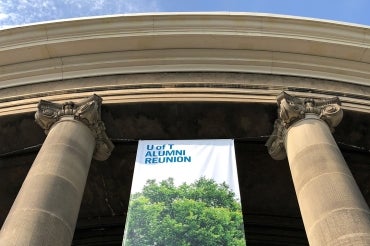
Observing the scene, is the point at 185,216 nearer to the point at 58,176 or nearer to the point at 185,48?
the point at 58,176

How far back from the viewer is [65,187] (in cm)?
1197

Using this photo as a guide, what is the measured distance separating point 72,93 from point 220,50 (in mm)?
5656

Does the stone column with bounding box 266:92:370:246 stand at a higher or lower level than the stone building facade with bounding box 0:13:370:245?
lower

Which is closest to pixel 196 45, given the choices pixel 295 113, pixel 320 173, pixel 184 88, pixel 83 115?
pixel 184 88

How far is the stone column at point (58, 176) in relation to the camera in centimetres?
1042

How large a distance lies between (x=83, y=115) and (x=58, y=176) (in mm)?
3215

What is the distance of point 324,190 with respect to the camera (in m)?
11.5

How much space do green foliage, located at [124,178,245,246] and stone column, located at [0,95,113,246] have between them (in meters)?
1.59

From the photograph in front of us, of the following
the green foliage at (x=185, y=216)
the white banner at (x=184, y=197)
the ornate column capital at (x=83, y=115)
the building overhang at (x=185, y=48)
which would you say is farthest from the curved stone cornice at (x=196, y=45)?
the green foliage at (x=185, y=216)

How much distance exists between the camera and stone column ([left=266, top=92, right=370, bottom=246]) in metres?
10.5

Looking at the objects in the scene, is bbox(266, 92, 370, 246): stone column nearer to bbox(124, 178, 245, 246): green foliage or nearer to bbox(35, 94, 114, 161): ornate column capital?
bbox(124, 178, 245, 246): green foliage

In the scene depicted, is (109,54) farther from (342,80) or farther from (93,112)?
(342,80)

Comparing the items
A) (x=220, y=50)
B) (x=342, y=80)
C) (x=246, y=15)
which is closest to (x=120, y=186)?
(x=220, y=50)

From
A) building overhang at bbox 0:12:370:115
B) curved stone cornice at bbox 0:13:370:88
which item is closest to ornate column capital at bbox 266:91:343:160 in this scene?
building overhang at bbox 0:12:370:115
